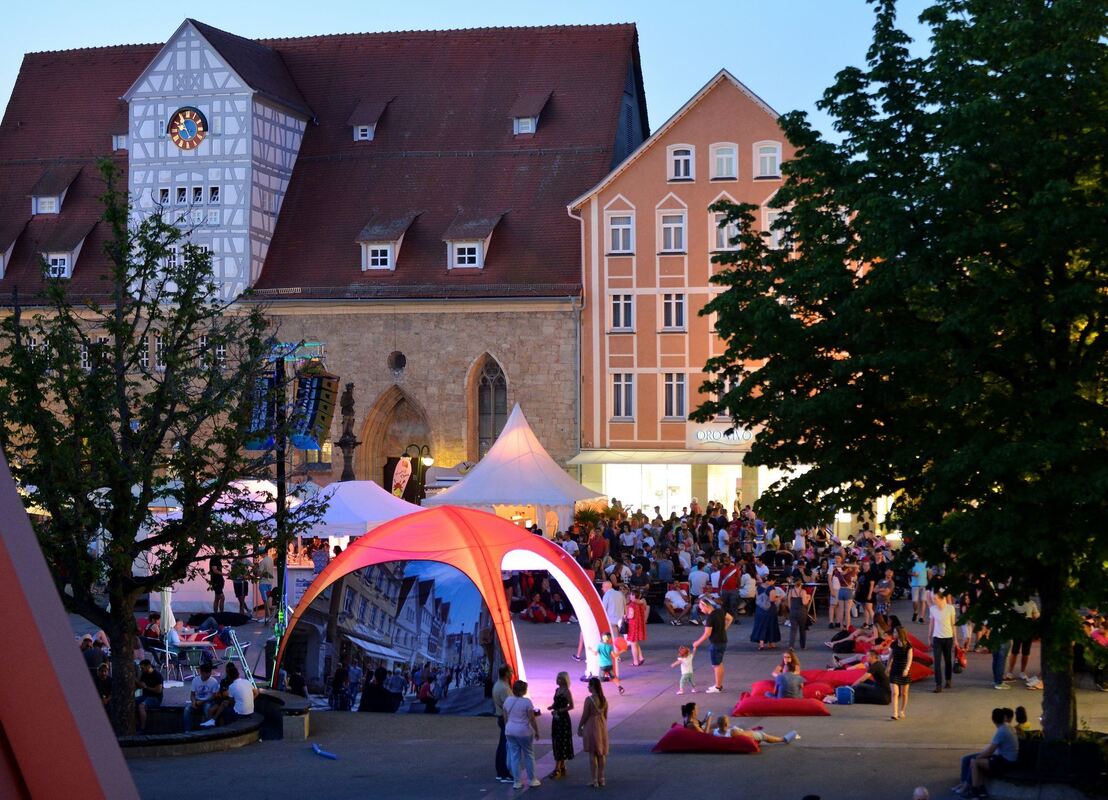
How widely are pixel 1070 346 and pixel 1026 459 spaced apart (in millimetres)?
1629

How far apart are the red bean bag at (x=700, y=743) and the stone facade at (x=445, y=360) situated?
3197cm

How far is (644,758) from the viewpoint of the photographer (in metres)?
18.9

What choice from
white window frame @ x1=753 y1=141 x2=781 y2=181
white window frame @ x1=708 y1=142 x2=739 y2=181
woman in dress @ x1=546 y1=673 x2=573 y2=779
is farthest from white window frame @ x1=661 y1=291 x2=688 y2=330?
woman in dress @ x1=546 y1=673 x2=573 y2=779

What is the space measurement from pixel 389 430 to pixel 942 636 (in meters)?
32.7

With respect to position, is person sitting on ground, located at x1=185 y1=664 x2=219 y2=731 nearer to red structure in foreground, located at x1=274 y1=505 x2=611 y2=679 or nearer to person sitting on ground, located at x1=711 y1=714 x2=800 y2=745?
red structure in foreground, located at x1=274 y1=505 x2=611 y2=679

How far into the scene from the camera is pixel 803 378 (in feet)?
56.7

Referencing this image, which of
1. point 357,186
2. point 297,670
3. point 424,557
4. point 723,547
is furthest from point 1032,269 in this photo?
point 357,186

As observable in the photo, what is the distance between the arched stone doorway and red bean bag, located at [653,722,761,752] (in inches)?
1332

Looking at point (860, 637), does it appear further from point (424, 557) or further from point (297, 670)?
point (297, 670)

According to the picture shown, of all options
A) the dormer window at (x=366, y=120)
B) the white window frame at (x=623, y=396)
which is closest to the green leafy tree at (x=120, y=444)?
the white window frame at (x=623, y=396)

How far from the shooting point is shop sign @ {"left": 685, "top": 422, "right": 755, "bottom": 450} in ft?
162

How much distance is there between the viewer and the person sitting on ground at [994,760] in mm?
16047

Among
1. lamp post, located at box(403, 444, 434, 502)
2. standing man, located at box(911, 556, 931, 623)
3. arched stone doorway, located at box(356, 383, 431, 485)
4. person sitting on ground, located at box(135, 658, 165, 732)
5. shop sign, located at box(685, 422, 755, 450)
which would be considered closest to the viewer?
person sitting on ground, located at box(135, 658, 165, 732)

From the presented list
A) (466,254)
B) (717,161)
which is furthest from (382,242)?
(717,161)
